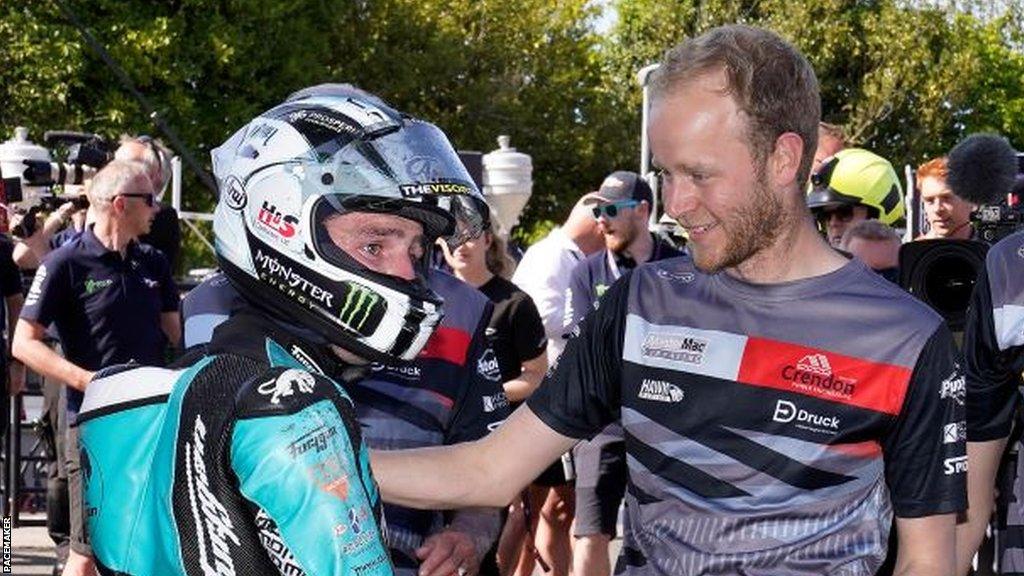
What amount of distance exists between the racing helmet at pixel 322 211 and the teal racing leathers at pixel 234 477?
221 mm

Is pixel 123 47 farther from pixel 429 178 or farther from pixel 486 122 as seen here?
pixel 429 178

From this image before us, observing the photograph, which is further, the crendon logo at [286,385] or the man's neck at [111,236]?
the man's neck at [111,236]

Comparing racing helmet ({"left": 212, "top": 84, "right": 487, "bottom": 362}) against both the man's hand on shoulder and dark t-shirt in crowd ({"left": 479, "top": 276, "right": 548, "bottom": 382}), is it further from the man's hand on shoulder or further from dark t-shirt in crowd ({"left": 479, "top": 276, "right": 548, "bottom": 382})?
dark t-shirt in crowd ({"left": 479, "top": 276, "right": 548, "bottom": 382})

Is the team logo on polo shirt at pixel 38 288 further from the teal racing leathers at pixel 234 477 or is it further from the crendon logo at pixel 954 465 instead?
the teal racing leathers at pixel 234 477

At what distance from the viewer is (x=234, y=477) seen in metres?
2.39

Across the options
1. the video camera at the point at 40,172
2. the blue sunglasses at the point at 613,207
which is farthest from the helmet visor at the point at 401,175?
the video camera at the point at 40,172

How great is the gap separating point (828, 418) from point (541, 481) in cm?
588

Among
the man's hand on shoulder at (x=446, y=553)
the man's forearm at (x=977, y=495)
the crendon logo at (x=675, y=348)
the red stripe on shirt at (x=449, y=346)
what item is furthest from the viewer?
the red stripe on shirt at (x=449, y=346)

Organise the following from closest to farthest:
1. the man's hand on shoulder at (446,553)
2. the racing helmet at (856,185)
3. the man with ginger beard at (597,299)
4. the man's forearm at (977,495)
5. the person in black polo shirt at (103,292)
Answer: the man's forearm at (977,495) < the man's hand on shoulder at (446,553) < the racing helmet at (856,185) < the man with ginger beard at (597,299) < the person in black polo shirt at (103,292)

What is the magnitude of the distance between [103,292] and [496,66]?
1715 inches

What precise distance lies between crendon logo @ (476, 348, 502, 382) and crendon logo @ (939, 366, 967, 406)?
1.97 metres

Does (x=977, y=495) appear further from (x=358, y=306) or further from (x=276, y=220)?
(x=276, y=220)

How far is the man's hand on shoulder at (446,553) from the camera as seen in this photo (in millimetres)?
4656

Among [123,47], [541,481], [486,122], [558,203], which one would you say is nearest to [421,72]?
[486,122]
